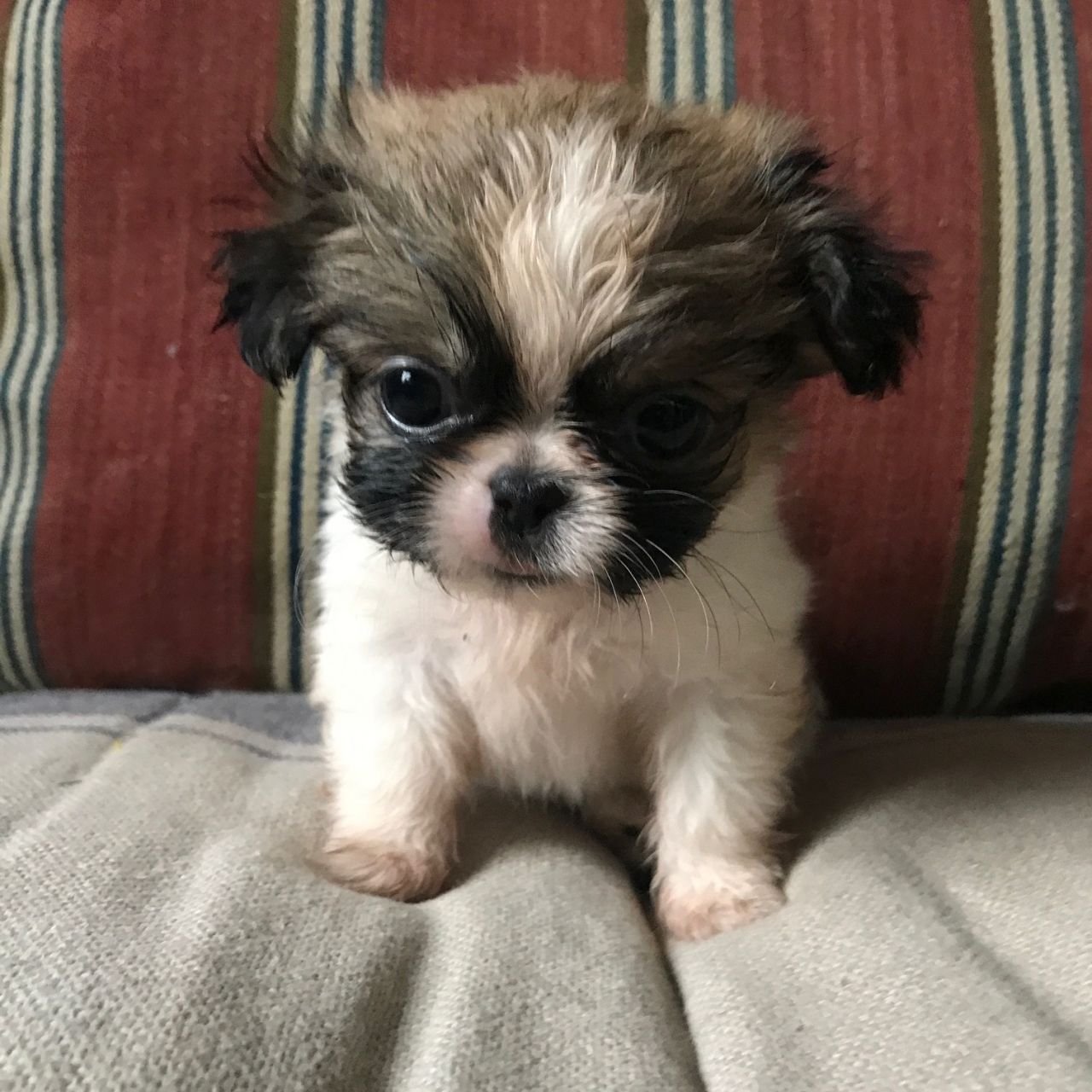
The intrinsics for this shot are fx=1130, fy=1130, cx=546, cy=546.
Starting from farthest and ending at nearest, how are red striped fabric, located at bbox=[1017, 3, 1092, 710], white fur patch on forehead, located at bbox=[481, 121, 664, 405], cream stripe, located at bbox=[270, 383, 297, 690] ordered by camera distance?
cream stripe, located at bbox=[270, 383, 297, 690]
red striped fabric, located at bbox=[1017, 3, 1092, 710]
white fur patch on forehead, located at bbox=[481, 121, 664, 405]

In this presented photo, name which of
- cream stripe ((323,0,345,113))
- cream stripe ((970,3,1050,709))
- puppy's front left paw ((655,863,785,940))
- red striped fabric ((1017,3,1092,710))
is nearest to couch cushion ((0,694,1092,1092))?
puppy's front left paw ((655,863,785,940))

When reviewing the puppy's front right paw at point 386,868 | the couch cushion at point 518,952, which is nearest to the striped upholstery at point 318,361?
the couch cushion at point 518,952

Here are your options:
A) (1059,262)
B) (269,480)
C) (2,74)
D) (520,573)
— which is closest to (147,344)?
(269,480)

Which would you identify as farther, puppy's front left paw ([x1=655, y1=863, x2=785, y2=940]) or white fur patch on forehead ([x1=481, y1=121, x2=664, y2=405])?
puppy's front left paw ([x1=655, y1=863, x2=785, y2=940])

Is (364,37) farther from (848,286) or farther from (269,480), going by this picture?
(848,286)

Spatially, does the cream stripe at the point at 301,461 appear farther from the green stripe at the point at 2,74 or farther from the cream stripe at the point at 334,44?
the green stripe at the point at 2,74

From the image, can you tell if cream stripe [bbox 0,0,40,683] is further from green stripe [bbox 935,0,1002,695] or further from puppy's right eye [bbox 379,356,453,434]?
green stripe [bbox 935,0,1002,695]
